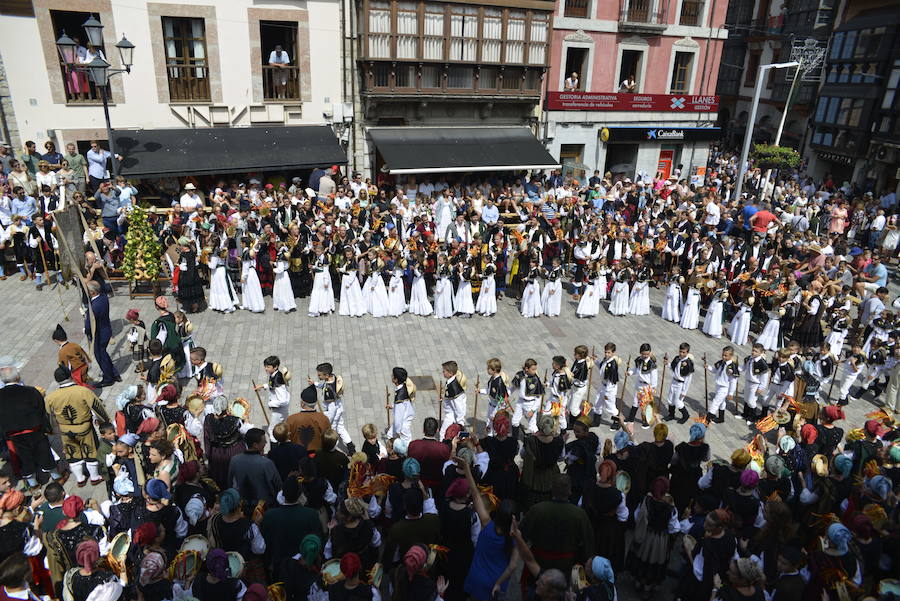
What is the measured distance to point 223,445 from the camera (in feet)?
24.2

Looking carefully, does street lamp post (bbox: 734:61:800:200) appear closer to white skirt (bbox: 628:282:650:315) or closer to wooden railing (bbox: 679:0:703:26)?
wooden railing (bbox: 679:0:703:26)

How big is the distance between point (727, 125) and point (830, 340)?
3506 cm

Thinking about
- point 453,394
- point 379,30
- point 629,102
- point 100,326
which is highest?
point 379,30

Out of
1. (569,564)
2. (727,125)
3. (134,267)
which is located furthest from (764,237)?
(727,125)

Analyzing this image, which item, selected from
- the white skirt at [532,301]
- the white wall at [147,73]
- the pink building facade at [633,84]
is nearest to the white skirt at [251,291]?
the white skirt at [532,301]

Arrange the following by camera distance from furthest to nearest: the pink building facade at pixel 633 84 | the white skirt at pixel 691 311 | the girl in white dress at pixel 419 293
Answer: the pink building facade at pixel 633 84 < the white skirt at pixel 691 311 < the girl in white dress at pixel 419 293

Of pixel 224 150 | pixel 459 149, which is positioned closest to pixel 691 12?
pixel 459 149

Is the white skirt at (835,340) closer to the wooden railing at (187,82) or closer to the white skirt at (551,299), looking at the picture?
the white skirt at (551,299)

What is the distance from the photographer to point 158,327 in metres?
10.4

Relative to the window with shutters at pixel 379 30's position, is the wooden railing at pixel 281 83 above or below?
below

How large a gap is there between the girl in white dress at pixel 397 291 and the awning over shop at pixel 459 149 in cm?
779

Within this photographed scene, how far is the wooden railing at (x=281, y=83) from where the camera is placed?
21172 mm

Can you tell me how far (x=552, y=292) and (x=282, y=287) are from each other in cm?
635

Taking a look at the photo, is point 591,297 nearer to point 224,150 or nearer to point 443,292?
point 443,292
